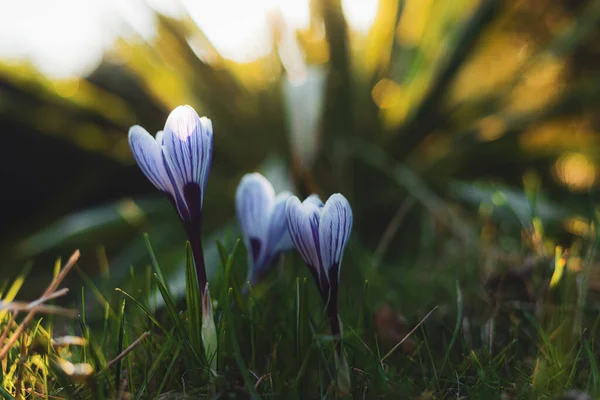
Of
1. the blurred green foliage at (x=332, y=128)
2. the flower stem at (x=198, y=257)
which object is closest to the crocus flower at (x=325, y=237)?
the flower stem at (x=198, y=257)

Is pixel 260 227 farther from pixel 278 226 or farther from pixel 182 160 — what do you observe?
pixel 182 160

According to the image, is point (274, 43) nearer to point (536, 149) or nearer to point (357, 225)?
point (357, 225)

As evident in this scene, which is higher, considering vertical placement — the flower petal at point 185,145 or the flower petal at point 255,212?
the flower petal at point 185,145

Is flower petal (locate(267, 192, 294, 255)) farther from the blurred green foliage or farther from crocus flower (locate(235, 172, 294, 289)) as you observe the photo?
the blurred green foliage

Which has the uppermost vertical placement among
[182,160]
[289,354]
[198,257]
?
[182,160]

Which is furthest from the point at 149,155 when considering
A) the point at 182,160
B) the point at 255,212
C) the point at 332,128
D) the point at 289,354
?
the point at 332,128

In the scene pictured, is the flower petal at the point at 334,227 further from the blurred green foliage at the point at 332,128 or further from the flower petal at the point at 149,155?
the blurred green foliage at the point at 332,128

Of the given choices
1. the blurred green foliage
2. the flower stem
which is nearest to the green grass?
the flower stem
